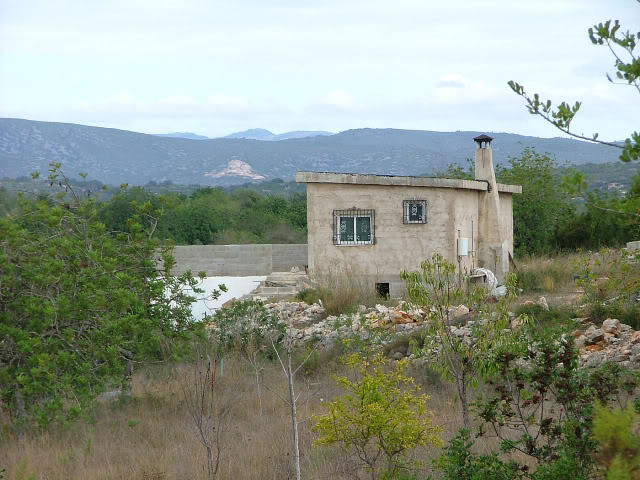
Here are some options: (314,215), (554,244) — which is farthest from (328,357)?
(554,244)

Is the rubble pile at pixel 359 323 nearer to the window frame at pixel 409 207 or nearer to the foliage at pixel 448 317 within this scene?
the foliage at pixel 448 317

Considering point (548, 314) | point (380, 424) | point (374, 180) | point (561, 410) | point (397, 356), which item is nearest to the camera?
point (561, 410)

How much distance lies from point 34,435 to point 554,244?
2410 cm

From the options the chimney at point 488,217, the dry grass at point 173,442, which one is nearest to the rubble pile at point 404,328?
the dry grass at point 173,442

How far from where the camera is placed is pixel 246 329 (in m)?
14.7

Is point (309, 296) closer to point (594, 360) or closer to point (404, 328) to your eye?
point (404, 328)

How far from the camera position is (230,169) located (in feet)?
545

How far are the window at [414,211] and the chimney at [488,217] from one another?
3.09 metres

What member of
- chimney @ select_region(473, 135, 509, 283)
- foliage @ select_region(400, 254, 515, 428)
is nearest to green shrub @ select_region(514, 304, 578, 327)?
foliage @ select_region(400, 254, 515, 428)

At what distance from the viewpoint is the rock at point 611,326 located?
43.4 ft

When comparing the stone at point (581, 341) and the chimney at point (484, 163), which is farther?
the chimney at point (484, 163)

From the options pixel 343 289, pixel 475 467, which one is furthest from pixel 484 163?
pixel 475 467

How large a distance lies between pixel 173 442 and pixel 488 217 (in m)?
16.2

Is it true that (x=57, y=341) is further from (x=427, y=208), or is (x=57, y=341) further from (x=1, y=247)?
(x=427, y=208)
